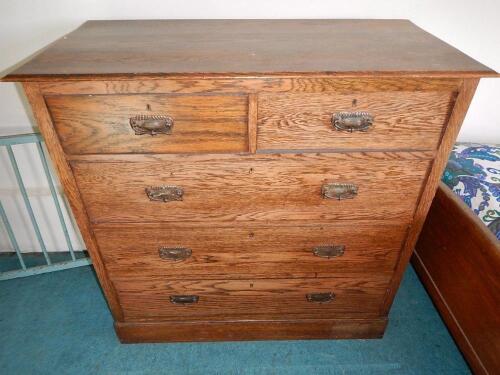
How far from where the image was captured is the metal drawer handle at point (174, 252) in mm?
1268

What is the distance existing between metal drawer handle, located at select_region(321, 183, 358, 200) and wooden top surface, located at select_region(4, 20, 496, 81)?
14.6 inches

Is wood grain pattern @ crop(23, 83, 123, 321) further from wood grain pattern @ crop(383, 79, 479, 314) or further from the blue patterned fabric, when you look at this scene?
the blue patterned fabric

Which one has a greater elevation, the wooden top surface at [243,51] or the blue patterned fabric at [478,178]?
the wooden top surface at [243,51]

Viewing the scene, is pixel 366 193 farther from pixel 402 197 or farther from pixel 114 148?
pixel 114 148

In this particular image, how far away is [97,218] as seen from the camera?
117 centimetres

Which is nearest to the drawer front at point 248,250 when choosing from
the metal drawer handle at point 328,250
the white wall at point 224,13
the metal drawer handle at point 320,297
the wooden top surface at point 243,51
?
the metal drawer handle at point 328,250

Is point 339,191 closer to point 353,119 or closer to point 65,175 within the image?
point 353,119

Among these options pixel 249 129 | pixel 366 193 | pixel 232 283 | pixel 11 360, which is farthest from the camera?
pixel 11 360

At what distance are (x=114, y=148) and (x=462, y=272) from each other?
1421mm

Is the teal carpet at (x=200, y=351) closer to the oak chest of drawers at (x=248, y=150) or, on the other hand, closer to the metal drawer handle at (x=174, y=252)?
the oak chest of drawers at (x=248, y=150)

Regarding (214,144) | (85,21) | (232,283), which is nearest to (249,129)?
(214,144)

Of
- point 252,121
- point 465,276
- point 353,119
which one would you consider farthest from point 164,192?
point 465,276

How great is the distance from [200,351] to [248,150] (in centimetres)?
104

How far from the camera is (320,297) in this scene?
1.44m
